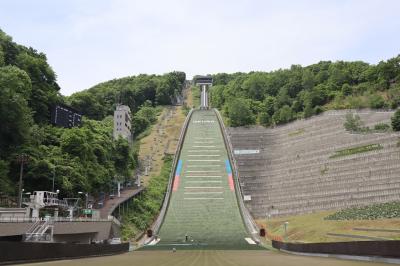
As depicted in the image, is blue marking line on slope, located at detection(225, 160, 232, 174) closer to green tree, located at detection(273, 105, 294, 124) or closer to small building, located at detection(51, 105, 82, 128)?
green tree, located at detection(273, 105, 294, 124)

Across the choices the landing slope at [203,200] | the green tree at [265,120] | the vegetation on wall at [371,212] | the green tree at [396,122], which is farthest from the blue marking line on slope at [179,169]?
the green tree at [396,122]

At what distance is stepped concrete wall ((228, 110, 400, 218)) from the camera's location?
54.2 metres

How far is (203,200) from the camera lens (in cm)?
6425

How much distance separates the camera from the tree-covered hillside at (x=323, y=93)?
285 ft

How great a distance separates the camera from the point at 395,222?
39.6 meters

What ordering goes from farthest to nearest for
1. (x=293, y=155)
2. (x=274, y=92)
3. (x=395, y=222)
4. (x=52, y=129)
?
1. (x=274, y=92)
2. (x=293, y=155)
3. (x=52, y=129)
4. (x=395, y=222)

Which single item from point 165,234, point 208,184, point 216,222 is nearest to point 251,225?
point 216,222

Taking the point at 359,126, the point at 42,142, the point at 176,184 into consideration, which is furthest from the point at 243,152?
the point at 42,142

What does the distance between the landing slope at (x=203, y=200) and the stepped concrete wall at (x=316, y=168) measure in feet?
10.3

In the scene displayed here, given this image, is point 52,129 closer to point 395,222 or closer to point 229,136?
point 229,136

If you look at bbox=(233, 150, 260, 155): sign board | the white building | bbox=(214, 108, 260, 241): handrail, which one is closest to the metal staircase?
bbox=(214, 108, 260, 241): handrail

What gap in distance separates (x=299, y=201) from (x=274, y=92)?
3047 inches

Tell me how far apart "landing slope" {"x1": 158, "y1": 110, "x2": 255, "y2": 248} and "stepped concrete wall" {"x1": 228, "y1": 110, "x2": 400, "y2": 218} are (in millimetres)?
3126

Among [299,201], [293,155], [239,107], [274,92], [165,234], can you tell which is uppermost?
[274,92]
